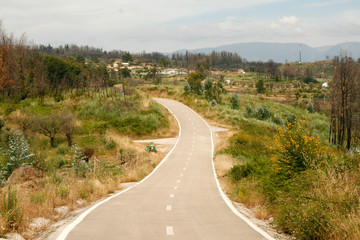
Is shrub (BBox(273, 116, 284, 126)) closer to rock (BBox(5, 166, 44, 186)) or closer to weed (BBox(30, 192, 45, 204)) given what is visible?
rock (BBox(5, 166, 44, 186))

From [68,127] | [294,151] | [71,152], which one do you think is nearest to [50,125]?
[68,127]

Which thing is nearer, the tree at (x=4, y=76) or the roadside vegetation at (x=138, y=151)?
the roadside vegetation at (x=138, y=151)

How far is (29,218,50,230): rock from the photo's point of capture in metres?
6.27

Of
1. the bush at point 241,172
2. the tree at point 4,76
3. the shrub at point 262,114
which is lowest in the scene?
the shrub at point 262,114

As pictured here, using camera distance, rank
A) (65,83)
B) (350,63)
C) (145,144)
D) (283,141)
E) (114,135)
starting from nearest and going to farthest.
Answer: (283,141)
(145,144)
(114,135)
(350,63)
(65,83)

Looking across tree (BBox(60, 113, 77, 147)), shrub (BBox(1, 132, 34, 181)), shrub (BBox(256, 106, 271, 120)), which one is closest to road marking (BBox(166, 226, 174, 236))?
shrub (BBox(1, 132, 34, 181))

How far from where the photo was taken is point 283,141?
11.2 metres

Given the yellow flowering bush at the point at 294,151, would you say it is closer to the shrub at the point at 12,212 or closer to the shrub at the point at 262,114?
the shrub at the point at 12,212

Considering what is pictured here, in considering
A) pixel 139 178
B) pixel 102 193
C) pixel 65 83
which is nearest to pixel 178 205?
pixel 102 193

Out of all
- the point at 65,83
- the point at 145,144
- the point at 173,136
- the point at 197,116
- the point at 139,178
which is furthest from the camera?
the point at 65,83

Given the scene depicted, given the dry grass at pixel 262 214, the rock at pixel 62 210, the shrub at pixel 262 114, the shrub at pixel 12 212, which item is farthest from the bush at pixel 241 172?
the shrub at pixel 262 114

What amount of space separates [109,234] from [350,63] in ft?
149

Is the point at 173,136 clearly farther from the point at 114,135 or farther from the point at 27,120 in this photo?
the point at 27,120

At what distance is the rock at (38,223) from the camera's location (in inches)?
247
